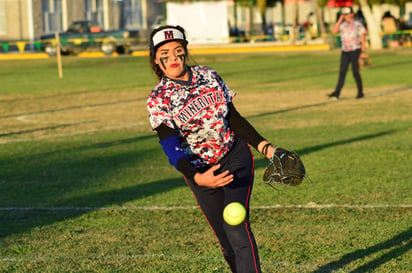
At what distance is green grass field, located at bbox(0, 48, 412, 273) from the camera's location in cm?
807

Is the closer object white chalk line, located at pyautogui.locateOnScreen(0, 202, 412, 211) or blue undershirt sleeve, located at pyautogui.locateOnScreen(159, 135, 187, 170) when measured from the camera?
blue undershirt sleeve, located at pyautogui.locateOnScreen(159, 135, 187, 170)

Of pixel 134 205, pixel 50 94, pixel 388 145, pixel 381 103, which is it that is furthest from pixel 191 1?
pixel 134 205

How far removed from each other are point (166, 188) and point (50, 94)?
17.4 m

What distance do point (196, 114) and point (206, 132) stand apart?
0.48ft

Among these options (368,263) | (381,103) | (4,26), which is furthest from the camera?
(4,26)

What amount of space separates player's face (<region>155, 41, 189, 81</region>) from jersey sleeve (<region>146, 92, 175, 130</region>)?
18 centimetres

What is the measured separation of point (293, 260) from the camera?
7.81 metres

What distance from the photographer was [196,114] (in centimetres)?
615

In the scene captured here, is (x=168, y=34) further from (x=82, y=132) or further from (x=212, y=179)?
(x=82, y=132)

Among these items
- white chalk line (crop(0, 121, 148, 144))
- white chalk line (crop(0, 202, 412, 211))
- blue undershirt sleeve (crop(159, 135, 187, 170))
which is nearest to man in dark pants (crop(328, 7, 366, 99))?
white chalk line (crop(0, 121, 148, 144))

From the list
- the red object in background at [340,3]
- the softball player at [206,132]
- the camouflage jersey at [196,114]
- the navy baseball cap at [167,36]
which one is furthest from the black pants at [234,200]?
the red object in background at [340,3]

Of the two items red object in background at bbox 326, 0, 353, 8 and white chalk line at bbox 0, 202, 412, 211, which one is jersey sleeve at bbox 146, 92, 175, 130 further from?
red object in background at bbox 326, 0, 353, 8

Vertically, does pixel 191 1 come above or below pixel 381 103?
above

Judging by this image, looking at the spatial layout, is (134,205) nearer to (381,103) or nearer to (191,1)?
(381,103)
